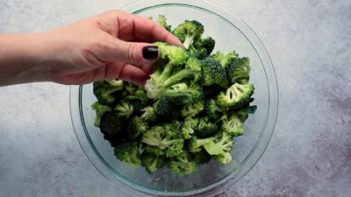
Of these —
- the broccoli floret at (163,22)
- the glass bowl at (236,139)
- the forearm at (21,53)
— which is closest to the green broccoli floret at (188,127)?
the glass bowl at (236,139)

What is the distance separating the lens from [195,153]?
66.2 inches

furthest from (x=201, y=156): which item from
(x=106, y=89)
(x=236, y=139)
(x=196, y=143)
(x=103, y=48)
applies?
(x=103, y=48)

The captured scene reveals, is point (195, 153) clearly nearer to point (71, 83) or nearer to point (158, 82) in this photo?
point (158, 82)

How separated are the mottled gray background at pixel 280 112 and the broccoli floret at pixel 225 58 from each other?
23cm

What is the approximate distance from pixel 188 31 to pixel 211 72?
181 mm

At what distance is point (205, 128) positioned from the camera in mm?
1624

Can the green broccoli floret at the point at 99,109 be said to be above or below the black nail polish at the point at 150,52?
below

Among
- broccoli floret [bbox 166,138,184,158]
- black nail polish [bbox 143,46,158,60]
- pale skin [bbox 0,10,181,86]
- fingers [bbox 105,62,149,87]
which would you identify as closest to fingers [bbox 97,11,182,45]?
pale skin [bbox 0,10,181,86]

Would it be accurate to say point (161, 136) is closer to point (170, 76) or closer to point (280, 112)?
point (170, 76)

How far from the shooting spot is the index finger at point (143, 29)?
1.62 m

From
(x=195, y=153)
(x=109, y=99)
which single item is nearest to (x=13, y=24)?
(x=109, y=99)

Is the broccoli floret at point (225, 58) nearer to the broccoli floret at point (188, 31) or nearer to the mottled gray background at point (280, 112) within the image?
the broccoli floret at point (188, 31)

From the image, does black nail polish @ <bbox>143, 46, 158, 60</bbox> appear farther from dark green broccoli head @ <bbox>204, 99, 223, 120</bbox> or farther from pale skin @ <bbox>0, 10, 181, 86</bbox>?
dark green broccoli head @ <bbox>204, 99, 223, 120</bbox>

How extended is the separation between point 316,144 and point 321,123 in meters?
0.08
